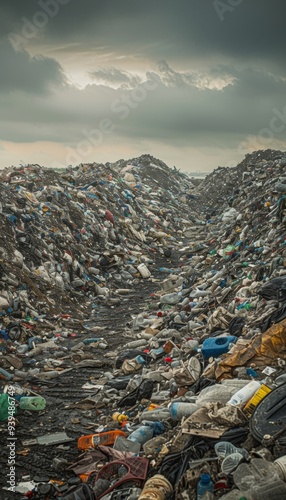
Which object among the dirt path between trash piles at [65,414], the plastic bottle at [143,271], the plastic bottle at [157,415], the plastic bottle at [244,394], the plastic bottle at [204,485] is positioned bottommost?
the dirt path between trash piles at [65,414]

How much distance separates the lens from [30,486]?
4805mm

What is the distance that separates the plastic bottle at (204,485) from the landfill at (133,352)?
0.01m

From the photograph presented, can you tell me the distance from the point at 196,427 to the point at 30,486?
177 cm

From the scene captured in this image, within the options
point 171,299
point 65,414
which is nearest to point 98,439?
point 65,414

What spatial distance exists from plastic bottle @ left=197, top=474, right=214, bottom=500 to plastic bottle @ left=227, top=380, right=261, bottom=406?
3.41 ft

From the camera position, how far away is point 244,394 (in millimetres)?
4742

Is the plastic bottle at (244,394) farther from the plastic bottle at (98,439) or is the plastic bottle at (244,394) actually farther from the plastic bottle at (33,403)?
the plastic bottle at (33,403)

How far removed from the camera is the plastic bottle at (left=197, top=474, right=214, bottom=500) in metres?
3.66

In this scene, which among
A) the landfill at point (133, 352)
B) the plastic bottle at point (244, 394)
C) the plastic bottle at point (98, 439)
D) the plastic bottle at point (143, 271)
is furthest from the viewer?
the plastic bottle at point (143, 271)

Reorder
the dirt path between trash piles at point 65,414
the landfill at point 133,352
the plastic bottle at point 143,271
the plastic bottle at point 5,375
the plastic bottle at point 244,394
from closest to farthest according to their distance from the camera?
the landfill at point 133,352 → the plastic bottle at point 244,394 → the dirt path between trash piles at point 65,414 → the plastic bottle at point 5,375 → the plastic bottle at point 143,271

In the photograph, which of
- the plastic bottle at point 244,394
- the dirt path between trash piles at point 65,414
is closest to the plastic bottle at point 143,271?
the dirt path between trash piles at point 65,414

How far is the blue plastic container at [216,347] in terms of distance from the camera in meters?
6.47

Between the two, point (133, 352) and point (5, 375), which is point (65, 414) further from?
point (133, 352)

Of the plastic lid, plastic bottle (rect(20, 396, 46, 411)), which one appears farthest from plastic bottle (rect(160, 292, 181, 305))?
the plastic lid
